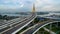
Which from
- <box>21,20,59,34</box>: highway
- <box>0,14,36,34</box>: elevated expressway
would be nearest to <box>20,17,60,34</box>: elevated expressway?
<box>21,20,59,34</box>: highway

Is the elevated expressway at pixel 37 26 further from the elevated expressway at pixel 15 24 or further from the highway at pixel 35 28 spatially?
the elevated expressway at pixel 15 24

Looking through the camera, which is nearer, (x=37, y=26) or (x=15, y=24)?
(x=37, y=26)

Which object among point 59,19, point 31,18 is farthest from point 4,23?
point 59,19

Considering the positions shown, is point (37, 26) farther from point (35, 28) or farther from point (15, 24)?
point (15, 24)

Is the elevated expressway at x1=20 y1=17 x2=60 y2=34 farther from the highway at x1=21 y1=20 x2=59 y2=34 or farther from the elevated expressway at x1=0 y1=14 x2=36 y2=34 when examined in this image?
the elevated expressway at x1=0 y1=14 x2=36 y2=34

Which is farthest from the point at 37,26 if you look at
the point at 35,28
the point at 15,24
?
the point at 15,24

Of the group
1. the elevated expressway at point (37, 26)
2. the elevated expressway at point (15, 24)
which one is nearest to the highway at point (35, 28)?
the elevated expressway at point (37, 26)

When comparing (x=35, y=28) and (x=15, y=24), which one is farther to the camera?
(x=15, y=24)

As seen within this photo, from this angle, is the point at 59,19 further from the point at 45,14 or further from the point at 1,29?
the point at 1,29
